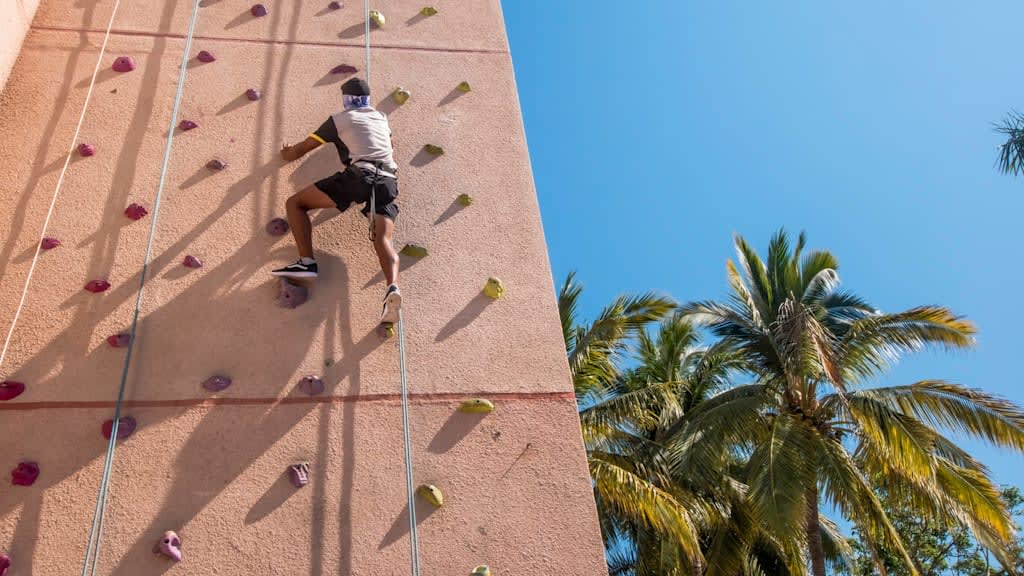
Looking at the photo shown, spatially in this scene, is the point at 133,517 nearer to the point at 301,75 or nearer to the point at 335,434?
the point at 335,434

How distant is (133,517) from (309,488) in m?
0.70

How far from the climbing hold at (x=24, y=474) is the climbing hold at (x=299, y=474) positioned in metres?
1.02

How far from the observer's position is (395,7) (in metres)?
5.73

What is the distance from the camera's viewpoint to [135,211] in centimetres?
439

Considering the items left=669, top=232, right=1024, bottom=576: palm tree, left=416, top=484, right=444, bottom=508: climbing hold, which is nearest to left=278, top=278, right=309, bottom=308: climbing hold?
left=416, top=484, right=444, bottom=508: climbing hold

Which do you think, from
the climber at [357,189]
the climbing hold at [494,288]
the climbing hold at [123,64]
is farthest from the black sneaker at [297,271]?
the climbing hold at [123,64]

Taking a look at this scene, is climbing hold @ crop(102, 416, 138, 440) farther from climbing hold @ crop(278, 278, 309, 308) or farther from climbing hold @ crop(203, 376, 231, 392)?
climbing hold @ crop(278, 278, 309, 308)

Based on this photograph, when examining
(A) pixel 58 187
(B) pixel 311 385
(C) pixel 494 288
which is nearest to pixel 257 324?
(B) pixel 311 385

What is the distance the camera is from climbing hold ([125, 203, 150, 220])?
4391 mm

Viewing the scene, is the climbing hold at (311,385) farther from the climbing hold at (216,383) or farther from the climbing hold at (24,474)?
the climbing hold at (24,474)

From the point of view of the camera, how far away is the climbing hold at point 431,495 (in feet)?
12.1

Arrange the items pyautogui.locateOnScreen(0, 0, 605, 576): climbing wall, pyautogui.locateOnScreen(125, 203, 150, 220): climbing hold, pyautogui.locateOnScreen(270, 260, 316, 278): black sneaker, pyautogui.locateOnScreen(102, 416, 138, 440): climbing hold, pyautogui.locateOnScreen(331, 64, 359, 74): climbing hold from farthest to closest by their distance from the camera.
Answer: pyautogui.locateOnScreen(331, 64, 359, 74): climbing hold → pyautogui.locateOnScreen(125, 203, 150, 220): climbing hold → pyautogui.locateOnScreen(270, 260, 316, 278): black sneaker → pyautogui.locateOnScreen(102, 416, 138, 440): climbing hold → pyautogui.locateOnScreen(0, 0, 605, 576): climbing wall

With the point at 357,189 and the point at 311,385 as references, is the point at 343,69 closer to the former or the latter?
the point at 357,189

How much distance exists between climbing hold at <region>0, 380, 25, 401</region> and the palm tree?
7.70 metres
